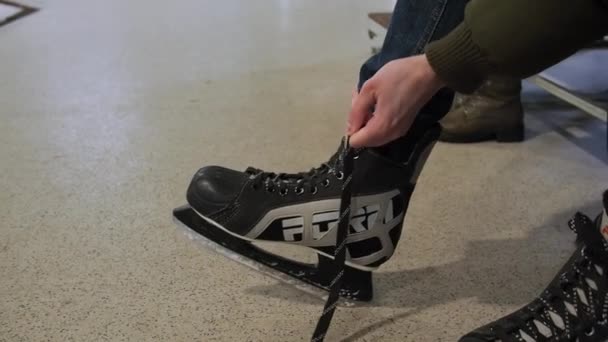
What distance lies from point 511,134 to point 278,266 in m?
0.70

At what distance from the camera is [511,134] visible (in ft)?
3.82

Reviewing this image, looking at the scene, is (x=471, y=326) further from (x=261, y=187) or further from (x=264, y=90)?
(x=264, y=90)

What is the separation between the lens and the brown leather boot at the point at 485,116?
1.14 metres

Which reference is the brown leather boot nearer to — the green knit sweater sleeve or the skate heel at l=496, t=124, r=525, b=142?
the skate heel at l=496, t=124, r=525, b=142

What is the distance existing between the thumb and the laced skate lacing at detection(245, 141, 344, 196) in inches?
4.1

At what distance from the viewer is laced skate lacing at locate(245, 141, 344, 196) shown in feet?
2.12

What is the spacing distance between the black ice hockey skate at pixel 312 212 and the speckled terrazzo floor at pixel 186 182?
5cm

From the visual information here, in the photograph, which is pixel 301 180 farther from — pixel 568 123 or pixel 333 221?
pixel 568 123

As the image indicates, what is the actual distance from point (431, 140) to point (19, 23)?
1.88m

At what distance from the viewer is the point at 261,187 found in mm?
668

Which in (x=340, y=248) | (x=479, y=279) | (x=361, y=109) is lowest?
(x=479, y=279)

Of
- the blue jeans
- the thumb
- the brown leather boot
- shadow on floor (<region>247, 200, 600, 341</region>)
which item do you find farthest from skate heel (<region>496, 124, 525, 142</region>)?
the thumb

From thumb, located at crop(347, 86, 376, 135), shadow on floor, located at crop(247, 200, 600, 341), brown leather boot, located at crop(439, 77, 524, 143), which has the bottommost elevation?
shadow on floor, located at crop(247, 200, 600, 341)

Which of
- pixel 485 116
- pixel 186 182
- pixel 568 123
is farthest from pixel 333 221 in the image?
pixel 568 123
